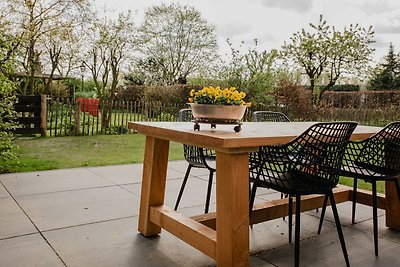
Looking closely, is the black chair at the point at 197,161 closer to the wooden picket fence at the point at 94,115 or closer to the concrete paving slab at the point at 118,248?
the concrete paving slab at the point at 118,248

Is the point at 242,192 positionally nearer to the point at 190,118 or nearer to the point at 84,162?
the point at 190,118

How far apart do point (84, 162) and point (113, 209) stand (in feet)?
7.28

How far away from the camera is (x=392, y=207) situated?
2836 mm

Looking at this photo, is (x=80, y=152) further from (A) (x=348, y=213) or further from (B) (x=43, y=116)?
(A) (x=348, y=213)

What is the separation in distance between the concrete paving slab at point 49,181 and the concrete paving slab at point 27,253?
1.20 m

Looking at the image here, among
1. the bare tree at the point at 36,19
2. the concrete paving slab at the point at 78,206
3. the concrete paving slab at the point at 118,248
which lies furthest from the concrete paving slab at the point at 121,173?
the bare tree at the point at 36,19

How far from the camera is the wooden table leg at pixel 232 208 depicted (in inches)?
72.7

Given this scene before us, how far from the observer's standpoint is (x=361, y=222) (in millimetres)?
2992

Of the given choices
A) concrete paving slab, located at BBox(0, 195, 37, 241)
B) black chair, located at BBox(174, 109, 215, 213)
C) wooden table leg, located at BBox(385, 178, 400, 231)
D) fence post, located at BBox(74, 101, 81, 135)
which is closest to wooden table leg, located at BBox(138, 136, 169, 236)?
black chair, located at BBox(174, 109, 215, 213)

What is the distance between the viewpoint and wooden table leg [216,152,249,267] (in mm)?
1846

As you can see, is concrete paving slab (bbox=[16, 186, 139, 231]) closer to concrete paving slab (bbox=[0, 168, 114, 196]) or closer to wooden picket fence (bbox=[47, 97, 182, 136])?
concrete paving slab (bbox=[0, 168, 114, 196])

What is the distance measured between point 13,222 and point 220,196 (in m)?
1.73

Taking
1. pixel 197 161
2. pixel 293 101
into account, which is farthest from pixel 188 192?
pixel 293 101

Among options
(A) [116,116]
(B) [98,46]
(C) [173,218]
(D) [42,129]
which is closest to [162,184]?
(C) [173,218]
